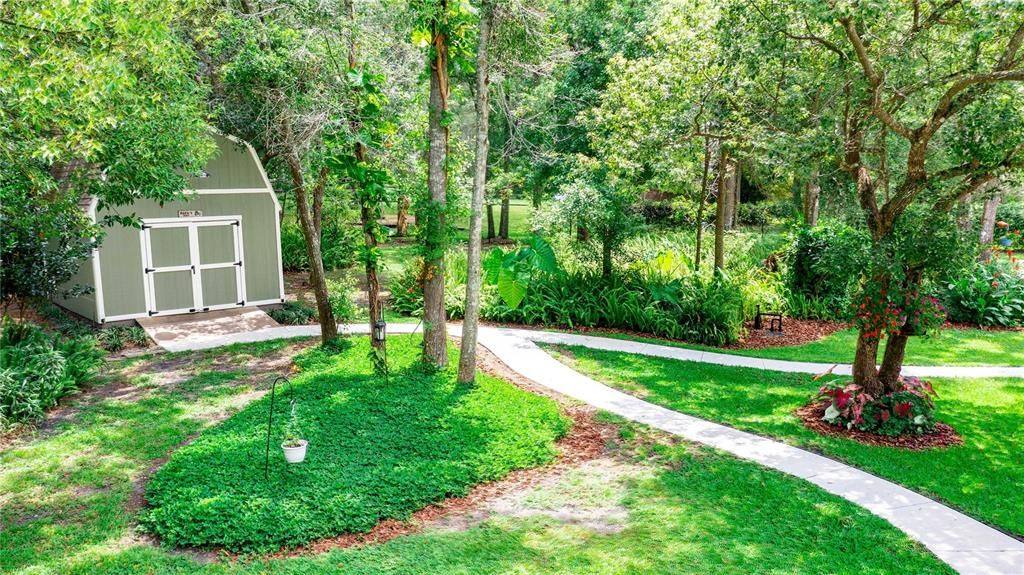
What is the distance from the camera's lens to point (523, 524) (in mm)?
6051

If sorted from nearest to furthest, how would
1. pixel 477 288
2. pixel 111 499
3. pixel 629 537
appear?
1. pixel 629 537
2. pixel 111 499
3. pixel 477 288

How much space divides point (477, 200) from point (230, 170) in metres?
7.80

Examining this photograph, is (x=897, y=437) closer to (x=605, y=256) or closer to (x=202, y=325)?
(x=605, y=256)

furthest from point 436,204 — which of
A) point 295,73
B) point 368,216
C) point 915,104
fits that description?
point 915,104

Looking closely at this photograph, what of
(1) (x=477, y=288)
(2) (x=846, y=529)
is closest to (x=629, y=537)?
(2) (x=846, y=529)

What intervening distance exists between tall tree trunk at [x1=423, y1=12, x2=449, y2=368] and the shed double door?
679cm

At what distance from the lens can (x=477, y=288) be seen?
9.36 m

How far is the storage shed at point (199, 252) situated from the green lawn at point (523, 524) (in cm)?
558

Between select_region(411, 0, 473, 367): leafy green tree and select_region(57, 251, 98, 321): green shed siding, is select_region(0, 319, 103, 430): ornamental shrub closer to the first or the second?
select_region(57, 251, 98, 321): green shed siding

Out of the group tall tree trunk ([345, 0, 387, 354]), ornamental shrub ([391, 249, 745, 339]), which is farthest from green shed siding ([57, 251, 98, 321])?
tall tree trunk ([345, 0, 387, 354])

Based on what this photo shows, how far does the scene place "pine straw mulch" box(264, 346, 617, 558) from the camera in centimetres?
571

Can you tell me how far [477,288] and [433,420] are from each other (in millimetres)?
2077

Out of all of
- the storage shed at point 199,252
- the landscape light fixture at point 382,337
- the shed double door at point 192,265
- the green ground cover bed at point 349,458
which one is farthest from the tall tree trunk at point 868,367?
the shed double door at point 192,265

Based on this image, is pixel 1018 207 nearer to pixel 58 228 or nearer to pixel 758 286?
pixel 758 286
